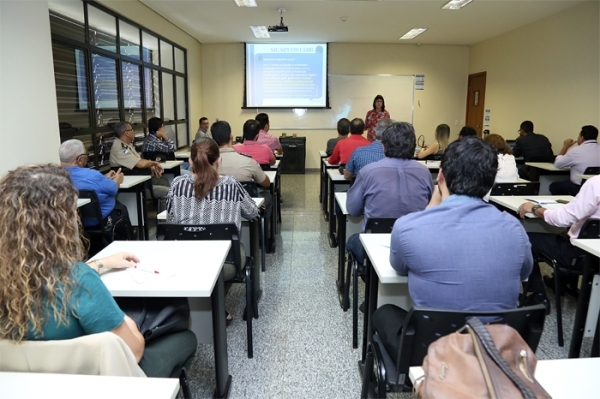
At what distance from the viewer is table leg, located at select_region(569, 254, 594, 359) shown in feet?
6.86

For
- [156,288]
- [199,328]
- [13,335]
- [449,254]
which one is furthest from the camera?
[199,328]

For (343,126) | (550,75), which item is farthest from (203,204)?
(550,75)

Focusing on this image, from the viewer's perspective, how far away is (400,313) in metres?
1.76

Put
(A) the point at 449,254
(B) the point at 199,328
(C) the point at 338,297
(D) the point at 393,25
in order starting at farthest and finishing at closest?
(D) the point at 393,25, (C) the point at 338,297, (B) the point at 199,328, (A) the point at 449,254

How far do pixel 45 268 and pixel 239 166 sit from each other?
8.27ft

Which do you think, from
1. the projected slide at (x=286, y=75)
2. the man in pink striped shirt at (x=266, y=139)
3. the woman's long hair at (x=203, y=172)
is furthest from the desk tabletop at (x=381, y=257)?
the projected slide at (x=286, y=75)

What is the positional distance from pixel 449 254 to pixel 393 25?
665cm

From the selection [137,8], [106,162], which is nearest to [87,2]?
[137,8]

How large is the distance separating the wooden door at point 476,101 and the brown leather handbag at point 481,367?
8.58 metres

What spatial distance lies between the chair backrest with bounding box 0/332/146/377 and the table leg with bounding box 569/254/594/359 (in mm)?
2111

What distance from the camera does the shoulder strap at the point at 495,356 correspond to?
34.0 inches

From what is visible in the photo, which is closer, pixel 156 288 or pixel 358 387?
pixel 156 288

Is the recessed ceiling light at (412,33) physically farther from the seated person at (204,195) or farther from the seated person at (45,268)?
the seated person at (45,268)

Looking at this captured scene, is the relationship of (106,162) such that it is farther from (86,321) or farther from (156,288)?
(86,321)
